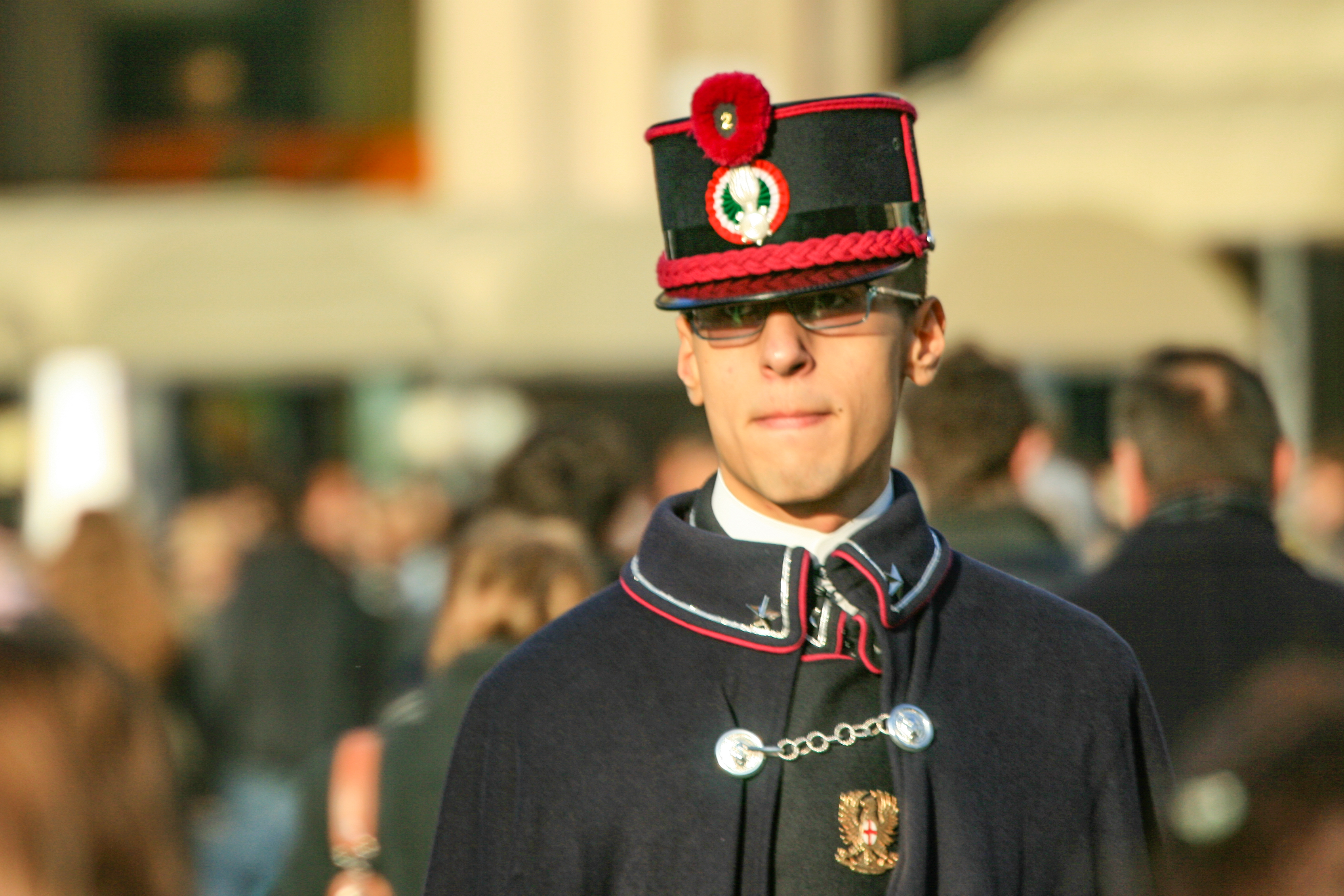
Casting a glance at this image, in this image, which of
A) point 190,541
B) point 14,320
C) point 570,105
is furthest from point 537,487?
point 570,105

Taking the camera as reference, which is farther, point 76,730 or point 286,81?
point 286,81

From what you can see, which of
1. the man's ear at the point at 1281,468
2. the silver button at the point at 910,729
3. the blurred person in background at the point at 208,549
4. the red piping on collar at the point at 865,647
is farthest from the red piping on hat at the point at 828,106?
the blurred person in background at the point at 208,549

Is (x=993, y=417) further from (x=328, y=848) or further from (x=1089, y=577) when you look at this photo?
(x=328, y=848)

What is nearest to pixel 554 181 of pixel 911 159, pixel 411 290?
pixel 411 290

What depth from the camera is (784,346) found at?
7.19 feet

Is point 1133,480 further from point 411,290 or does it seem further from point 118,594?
point 411,290

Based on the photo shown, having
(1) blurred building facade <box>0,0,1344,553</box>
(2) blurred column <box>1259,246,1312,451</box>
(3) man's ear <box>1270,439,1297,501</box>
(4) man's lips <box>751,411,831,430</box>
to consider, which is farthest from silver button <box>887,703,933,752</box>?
(2) blurred column <box>1259,246,1312,451</box>

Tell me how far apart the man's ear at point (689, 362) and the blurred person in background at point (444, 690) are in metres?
1.00

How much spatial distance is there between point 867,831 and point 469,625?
1.69 metres

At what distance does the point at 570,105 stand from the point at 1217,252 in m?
6.00

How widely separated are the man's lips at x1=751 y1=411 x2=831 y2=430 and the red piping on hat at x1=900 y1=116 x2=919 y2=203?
1.02 ft

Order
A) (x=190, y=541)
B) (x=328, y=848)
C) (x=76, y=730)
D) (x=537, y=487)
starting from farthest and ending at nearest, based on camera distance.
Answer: (x=190, y=541) < (x=537, y=487) < (x=328, y=848) < (x=76, y=730)

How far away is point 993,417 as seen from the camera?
4.61 m

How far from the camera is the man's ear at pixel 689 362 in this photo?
2.31 metres
